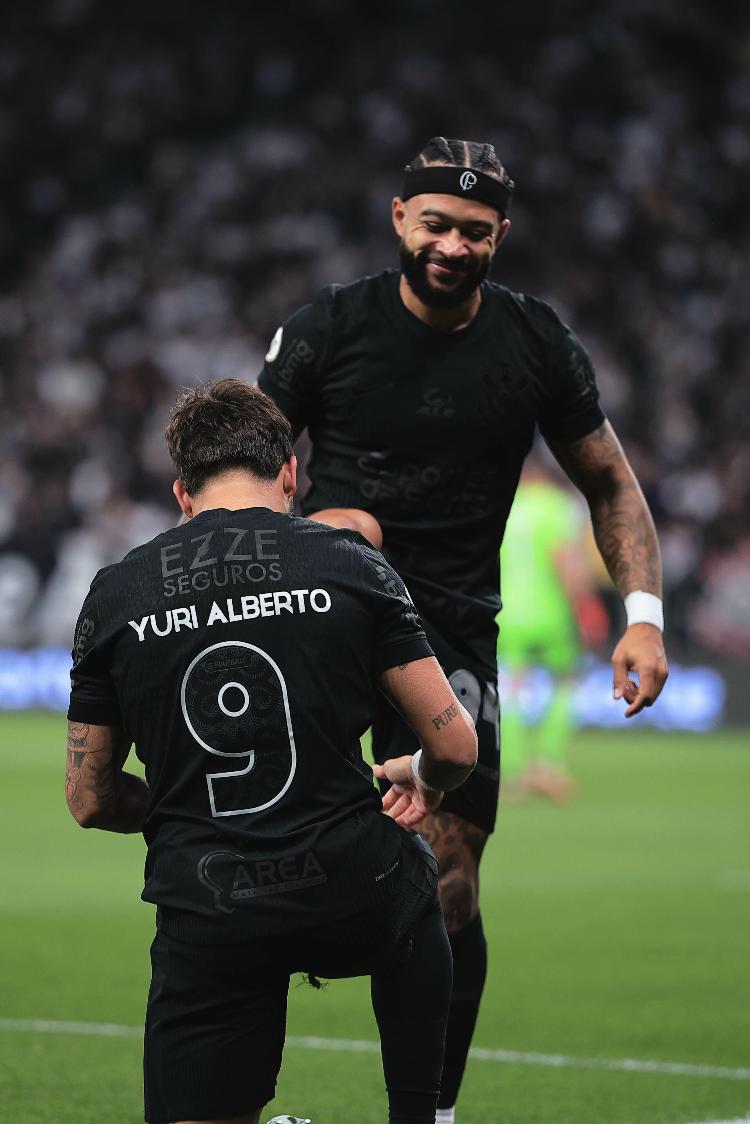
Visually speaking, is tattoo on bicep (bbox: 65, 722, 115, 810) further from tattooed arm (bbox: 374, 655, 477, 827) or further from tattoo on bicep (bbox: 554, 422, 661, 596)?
tattoo on bicep (bbox: 554, 422, 661, 596)

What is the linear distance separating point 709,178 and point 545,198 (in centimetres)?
233

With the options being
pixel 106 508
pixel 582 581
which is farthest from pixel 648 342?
pixel 582 581

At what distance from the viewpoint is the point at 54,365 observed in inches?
1013

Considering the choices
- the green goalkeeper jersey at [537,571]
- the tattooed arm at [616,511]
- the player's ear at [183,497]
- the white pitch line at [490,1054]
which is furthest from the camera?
the green goalkeeper jersey at [537,571]

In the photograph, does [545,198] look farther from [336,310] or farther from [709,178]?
[336,310]

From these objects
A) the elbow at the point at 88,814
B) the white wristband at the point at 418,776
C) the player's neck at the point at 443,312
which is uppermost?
the player's neck at the point at 443,312

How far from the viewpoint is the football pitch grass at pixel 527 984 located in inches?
232

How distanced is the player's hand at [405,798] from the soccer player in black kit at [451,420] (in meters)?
1.15

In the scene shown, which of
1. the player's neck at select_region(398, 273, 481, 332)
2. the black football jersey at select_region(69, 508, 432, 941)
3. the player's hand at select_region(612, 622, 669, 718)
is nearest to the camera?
the black football jersey at select_region(69, 508, 432, 941)

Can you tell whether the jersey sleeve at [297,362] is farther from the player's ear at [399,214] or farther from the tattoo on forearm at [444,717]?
the tattoo on forearm at [444,717]

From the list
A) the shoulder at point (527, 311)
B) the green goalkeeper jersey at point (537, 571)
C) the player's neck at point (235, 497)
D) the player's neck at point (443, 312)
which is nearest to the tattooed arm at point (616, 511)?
the shoulder at point (527, 311)

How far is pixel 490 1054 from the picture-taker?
258 inches

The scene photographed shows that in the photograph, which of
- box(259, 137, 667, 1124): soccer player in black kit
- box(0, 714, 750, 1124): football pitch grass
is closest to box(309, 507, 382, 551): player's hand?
box(259, 137, 667, 1124): soccer player in black kit

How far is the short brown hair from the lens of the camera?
3.59 m
